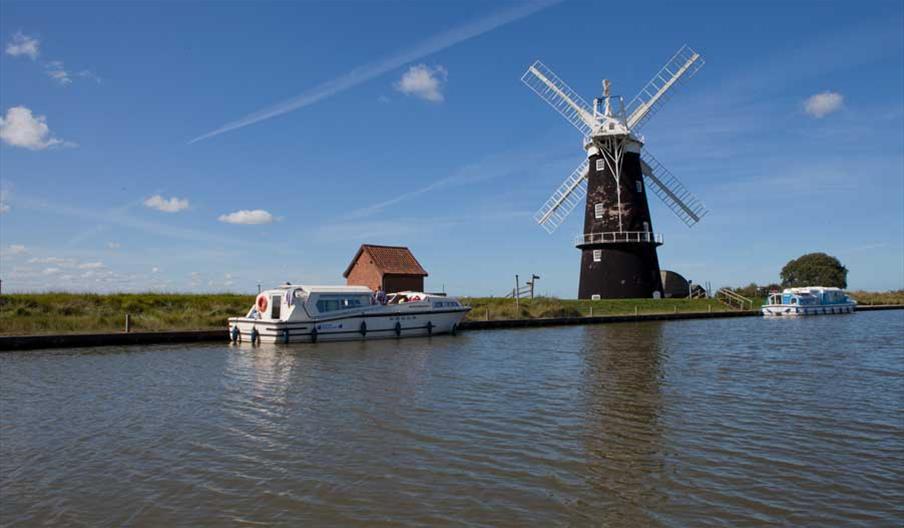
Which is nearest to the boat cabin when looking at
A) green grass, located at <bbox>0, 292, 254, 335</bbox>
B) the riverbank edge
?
the riverbank edge

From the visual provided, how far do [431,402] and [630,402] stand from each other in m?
4.09

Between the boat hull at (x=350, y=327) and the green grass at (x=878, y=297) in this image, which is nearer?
the boat hull at (x=350, y=327)

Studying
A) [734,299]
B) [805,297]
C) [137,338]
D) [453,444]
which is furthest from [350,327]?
[805,297]

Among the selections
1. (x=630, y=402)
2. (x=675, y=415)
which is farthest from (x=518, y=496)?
(x=630, y=402)

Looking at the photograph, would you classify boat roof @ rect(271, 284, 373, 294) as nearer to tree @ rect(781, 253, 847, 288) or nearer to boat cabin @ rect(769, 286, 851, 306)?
boat cabin @ rect(769, 286, 851, 306)

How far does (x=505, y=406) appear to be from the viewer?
11.9m

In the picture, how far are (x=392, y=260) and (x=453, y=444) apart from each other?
30586 mm

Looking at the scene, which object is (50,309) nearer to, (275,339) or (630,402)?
(275,339)

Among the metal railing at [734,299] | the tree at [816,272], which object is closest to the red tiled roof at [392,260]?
the metal railing at [734,299]

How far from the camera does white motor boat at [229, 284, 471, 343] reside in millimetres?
25875

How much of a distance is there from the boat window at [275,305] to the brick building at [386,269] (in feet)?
36.0

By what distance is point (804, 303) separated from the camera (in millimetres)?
51969

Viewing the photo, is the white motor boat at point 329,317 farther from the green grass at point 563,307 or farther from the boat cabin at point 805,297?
the boat cabin at point 805,297

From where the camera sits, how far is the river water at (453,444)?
6543mm
